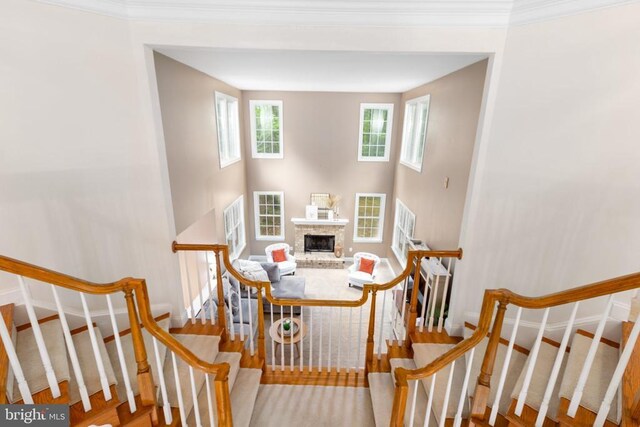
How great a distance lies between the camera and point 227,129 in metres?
6.45

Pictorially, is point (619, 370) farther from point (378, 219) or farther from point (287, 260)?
point (378, 219)

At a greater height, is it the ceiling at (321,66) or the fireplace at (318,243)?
the ceiling at (321,66)

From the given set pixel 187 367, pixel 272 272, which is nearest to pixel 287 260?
pixel 272 272

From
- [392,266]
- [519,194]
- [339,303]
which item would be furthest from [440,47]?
[392,266]

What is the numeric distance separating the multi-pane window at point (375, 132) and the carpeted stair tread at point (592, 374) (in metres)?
5.82

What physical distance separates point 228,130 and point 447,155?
14.8ft

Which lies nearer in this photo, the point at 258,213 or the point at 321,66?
the point at 321,66

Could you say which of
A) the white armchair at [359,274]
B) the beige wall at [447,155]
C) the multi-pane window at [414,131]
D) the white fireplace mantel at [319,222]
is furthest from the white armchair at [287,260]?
the multi-pane window at [414,131]

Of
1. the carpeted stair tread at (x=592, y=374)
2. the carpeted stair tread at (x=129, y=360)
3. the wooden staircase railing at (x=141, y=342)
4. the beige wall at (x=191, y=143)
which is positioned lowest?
the carpeted stair tread at (x=129, y=360)

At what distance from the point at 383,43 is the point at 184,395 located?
10.5ft

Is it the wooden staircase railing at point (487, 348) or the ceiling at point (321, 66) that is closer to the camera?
the wooden staircase railing at point (487, 348)

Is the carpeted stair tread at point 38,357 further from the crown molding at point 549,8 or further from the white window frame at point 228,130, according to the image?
the crown molding at point 549,8

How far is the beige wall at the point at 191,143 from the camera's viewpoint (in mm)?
3701

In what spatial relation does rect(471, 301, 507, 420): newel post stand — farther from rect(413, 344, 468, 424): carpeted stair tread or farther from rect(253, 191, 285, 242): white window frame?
rect(253, 191, 285, 242): white window frame
